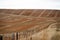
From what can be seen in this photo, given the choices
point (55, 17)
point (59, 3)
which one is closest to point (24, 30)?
point (55, 17)

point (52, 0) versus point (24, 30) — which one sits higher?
point (52, 0)

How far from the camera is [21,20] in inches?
41.6

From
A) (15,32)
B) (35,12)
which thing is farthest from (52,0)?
(15,32)

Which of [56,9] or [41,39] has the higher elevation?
[56,9]

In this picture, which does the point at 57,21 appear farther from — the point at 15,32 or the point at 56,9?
the point at 15,32

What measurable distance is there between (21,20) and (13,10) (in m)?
0.13

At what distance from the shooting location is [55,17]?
109 centimetres

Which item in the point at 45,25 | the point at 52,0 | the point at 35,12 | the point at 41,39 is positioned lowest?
the point at 41,39

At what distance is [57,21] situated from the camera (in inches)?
42.3

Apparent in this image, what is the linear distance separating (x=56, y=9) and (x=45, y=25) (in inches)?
7.9

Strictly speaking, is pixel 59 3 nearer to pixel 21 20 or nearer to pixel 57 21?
pixel 57 21

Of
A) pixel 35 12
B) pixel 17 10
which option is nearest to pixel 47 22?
pixel 35 12

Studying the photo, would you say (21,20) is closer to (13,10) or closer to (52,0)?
(13,10)

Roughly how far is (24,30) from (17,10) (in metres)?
0.21
